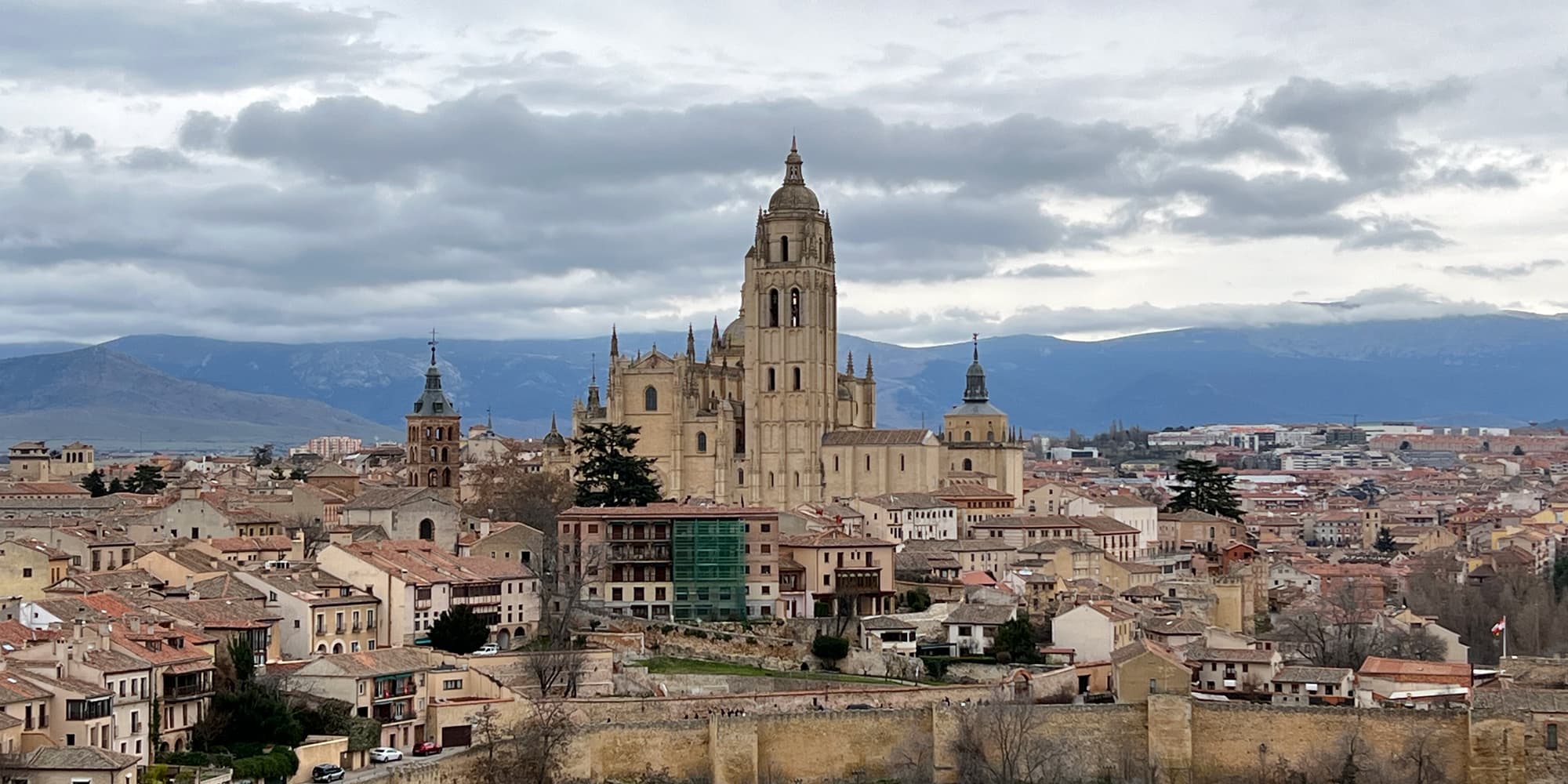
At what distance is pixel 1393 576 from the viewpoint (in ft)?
296

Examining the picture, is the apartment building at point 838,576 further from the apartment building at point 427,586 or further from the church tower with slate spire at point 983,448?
the church tower with slate spire at point 983,448

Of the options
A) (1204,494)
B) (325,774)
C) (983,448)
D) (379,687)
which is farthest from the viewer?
(983,448)

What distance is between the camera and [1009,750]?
166 feet

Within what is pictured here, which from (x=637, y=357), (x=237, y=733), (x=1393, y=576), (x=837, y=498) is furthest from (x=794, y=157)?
(x=237, y=733)

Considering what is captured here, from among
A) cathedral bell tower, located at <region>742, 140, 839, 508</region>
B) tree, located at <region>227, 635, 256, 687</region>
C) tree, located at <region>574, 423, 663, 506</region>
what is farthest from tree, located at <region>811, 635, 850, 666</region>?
cathedral bell tower, located at <region>742, 140, 839, 508</region>

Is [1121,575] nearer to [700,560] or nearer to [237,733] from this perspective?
[700,560]

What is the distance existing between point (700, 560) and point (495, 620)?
7147 mm

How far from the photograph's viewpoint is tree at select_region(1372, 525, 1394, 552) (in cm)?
11381

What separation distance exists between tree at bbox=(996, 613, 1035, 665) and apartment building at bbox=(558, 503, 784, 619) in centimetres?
699

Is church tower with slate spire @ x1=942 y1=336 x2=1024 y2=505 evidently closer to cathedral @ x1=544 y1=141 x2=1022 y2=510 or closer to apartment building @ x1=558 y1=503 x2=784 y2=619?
cathedral @ x1=544 y1=141 x2=1022 y2=510

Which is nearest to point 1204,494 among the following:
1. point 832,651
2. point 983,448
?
point 983,448

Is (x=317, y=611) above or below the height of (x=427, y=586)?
below

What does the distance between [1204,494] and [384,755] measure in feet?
174

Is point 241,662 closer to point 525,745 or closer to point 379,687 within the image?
point 379,687
